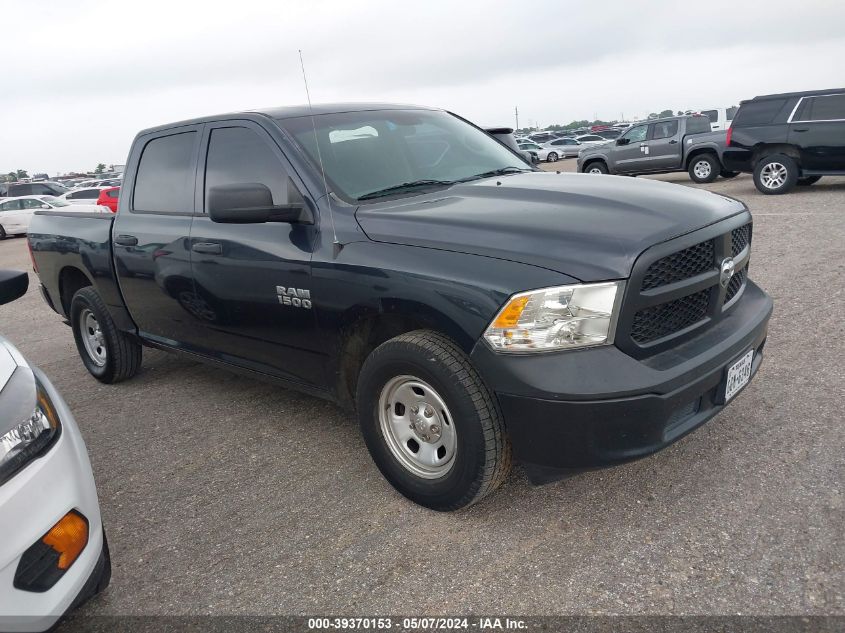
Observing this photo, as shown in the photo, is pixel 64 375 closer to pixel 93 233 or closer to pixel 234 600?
pixel 93 233

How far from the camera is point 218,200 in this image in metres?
3.15

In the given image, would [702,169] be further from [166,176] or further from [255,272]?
[255,272]

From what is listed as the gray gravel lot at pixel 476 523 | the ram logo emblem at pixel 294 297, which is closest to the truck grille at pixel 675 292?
the gray gravel lot at pixel 476 523

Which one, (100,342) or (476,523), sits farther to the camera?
(100,342)

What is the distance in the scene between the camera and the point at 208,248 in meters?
3.77

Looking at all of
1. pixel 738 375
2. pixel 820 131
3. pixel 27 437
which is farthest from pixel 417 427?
pixel 820 131

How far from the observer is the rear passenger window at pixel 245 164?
350 cm

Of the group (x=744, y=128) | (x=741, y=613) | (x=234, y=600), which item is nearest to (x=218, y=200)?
(x=234, y=600)

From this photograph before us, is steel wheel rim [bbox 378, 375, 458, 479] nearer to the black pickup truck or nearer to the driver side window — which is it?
the black pickup truck

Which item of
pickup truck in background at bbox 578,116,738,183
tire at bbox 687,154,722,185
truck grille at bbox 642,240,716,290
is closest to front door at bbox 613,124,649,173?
pickup truck in background at bbox 578,116,738,183

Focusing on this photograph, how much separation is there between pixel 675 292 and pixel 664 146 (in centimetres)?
1509

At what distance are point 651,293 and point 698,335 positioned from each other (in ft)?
1.36

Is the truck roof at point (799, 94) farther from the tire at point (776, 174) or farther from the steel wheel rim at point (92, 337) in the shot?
the steel wheel rim at point (92, 337)

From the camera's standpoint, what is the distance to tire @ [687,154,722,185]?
15688 mm
